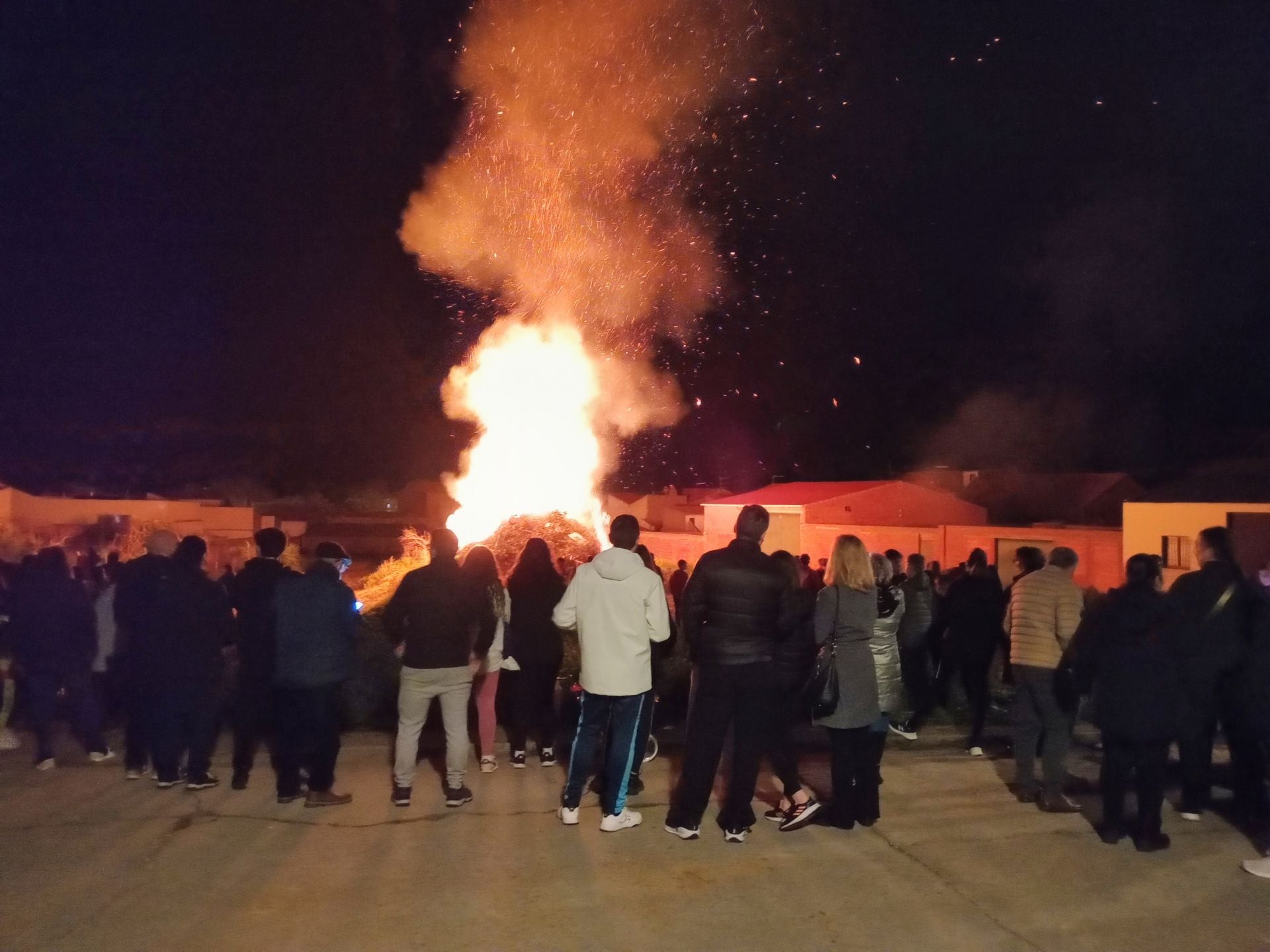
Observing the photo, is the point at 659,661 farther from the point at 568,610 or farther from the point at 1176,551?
the point at 1176,551

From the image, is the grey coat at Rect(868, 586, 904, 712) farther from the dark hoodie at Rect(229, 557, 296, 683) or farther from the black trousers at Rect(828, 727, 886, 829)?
the dark hoodie at Rect(229, 557, 296, 683)

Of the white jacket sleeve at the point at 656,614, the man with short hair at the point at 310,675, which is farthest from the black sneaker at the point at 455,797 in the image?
the white jacket sleeve at the point at 656,614

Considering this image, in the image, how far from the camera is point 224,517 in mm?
42188

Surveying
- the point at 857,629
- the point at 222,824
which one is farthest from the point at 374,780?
the point at 857,629

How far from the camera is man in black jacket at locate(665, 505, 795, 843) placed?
5.64 meters

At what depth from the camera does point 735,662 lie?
5.65 meters

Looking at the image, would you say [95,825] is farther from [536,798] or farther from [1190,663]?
[1190,663]

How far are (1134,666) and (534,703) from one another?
14.0 ft

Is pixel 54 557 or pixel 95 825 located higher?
pixel 54 557

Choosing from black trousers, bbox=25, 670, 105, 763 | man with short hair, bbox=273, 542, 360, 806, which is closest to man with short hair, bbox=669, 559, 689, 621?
man with short hair, bbox=273, 542, 360, 806

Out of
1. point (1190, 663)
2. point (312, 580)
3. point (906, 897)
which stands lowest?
point (906, 897)

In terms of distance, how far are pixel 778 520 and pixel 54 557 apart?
100.0 feet

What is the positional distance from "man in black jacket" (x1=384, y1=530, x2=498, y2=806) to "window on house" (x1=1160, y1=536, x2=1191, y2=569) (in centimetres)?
2440

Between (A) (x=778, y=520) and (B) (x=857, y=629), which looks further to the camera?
(A) (x=778, y=520)
